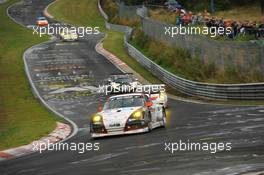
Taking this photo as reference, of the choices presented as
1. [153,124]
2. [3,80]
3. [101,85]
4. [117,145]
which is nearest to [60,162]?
[117,145]

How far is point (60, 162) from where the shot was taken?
1404cm

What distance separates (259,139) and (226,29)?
21.3 meters

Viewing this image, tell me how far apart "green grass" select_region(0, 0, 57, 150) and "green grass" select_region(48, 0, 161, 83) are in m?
7.86

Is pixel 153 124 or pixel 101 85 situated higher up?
pixel 153 124

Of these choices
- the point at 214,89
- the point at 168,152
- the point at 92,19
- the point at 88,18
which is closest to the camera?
the point at 168,152

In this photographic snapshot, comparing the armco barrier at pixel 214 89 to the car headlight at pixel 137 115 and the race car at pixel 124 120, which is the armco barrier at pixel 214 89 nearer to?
the race car at pixel 124 120

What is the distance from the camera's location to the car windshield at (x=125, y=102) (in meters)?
19.7

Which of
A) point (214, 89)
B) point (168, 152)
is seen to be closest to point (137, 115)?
point (168, 152)

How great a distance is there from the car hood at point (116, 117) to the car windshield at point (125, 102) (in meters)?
0.53

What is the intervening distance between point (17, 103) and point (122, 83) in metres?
5.89

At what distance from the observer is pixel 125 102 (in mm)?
19906

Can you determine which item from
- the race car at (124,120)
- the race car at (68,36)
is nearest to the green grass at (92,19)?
the race car at (68,36)

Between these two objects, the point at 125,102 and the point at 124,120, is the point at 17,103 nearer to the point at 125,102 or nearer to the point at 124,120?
the point at 125,102

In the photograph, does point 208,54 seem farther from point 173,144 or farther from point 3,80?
point 173,144
